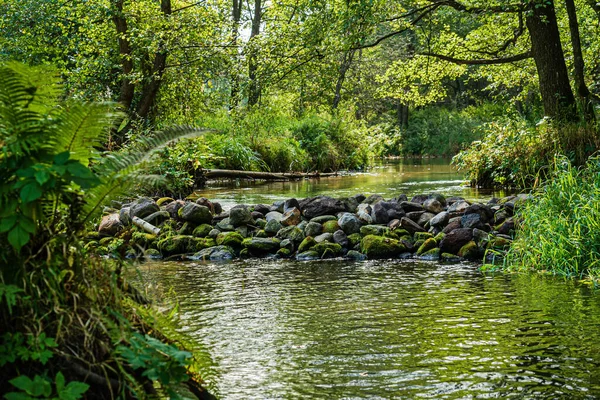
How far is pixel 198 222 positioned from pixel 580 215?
6221 mm

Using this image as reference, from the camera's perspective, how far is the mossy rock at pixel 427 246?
33.0ft

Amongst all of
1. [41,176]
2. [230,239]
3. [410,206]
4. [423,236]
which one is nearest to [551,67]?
[410,206]

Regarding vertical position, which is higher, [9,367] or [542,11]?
[542,11]

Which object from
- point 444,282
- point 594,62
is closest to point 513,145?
point 594,62

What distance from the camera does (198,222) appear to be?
1182 cm

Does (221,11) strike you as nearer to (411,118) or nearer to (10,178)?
(10,178)

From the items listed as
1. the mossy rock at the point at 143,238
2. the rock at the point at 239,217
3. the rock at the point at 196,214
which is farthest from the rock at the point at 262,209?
the mossy rock at the point at 143,238

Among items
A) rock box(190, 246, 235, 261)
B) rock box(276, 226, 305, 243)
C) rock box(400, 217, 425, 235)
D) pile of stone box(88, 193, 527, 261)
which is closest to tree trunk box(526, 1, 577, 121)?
pile of stone box(88, 193, 527, 261)

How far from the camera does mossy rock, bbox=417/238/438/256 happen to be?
10.1 meters

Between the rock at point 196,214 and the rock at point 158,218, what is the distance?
1.02ft

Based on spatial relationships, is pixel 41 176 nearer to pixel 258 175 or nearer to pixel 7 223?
pixel 7 223

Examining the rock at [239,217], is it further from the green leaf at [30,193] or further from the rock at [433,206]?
the green leaf at [30,193]

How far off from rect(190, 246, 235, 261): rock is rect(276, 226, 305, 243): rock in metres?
0.85

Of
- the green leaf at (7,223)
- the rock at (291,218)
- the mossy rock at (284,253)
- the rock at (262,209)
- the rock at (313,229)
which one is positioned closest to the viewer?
the green leaf at (7,223)
